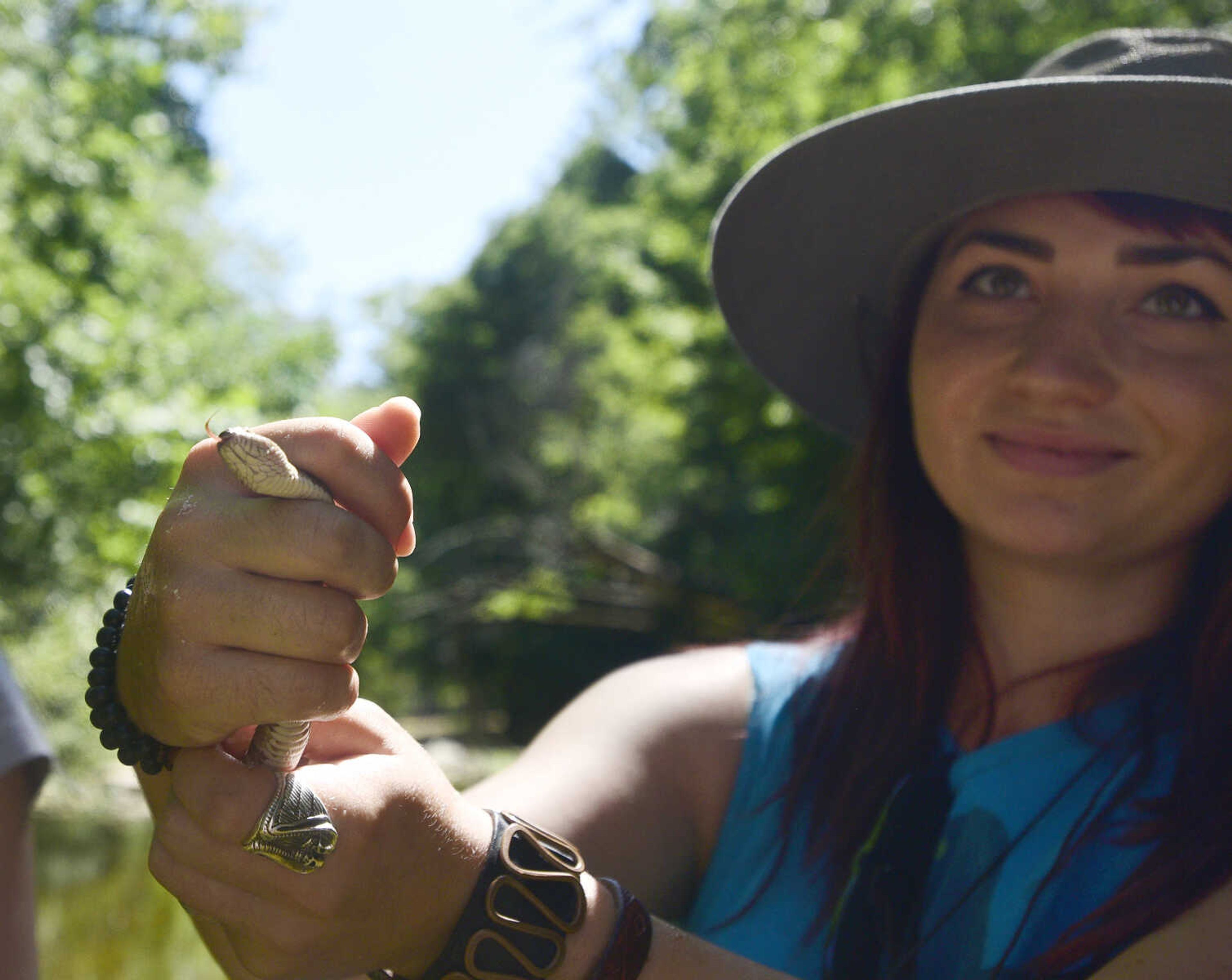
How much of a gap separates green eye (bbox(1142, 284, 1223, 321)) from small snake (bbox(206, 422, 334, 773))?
1.29 meters

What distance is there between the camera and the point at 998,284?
1.84 metres

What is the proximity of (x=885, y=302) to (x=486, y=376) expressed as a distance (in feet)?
84.5

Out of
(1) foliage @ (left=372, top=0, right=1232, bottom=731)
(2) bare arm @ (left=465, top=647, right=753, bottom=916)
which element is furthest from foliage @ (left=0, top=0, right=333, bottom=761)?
(2) bare arm @ (left=465, top=647, right=753, bottom=916)

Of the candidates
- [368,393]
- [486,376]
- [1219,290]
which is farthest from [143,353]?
[368,393]

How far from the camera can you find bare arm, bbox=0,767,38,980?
177 cm

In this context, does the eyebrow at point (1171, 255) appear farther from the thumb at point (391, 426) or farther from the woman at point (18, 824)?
the woman at point (18, 824)

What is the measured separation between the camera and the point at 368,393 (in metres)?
34.7

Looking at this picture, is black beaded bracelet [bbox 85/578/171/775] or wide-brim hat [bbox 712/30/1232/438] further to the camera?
wide-brim hat [bbox 712/30/1232/438]

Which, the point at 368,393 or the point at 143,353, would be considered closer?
the point at 143,353

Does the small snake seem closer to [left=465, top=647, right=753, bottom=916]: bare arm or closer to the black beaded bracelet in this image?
the black beaded bracelet

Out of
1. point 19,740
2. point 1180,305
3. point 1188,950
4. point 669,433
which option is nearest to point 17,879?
point 19,740

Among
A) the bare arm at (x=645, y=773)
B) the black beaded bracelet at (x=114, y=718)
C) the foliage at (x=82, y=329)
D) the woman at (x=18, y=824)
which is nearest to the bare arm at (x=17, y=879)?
the woman at (x=18, y=824)

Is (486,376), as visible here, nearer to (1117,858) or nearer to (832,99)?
(832,99)

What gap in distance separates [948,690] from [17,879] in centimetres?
152
